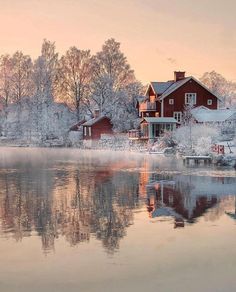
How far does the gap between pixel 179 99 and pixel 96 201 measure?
48188 millimetres

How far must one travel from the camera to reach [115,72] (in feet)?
253

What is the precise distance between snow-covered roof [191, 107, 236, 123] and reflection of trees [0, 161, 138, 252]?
108 ft

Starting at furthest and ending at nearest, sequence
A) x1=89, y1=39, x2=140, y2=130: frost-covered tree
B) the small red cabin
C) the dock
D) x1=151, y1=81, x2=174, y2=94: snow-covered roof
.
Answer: x1=89, y1=39, x2=140, y2=130: frost-covered tree < the small red cabin < x1=151, y1=81, x2=174, y2=94: snow-covered roof < the dock

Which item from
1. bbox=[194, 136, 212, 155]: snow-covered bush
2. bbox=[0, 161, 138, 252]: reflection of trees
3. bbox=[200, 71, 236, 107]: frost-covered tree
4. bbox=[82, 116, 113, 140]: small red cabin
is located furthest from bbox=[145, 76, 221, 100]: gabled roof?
bbox=[200, 71, 236, 107]: frost-covered tree

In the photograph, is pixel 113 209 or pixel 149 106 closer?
pixel 113 209

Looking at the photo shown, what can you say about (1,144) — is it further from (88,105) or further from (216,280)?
(216,280)

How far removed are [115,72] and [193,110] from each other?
18.1 meters

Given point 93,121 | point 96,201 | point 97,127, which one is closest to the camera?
point 96,201

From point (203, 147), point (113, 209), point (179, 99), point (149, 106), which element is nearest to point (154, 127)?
point (149, 106)

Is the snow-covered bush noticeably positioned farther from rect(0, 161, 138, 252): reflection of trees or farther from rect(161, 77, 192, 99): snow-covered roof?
rect(161, 77, 192, 99): snow-covered roof

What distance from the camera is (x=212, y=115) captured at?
202 feet

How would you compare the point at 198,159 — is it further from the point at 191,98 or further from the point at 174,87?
the point at 174,87

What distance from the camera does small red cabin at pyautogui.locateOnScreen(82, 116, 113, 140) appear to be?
71750 millimetres

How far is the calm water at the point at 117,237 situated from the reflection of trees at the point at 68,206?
0.10ft
